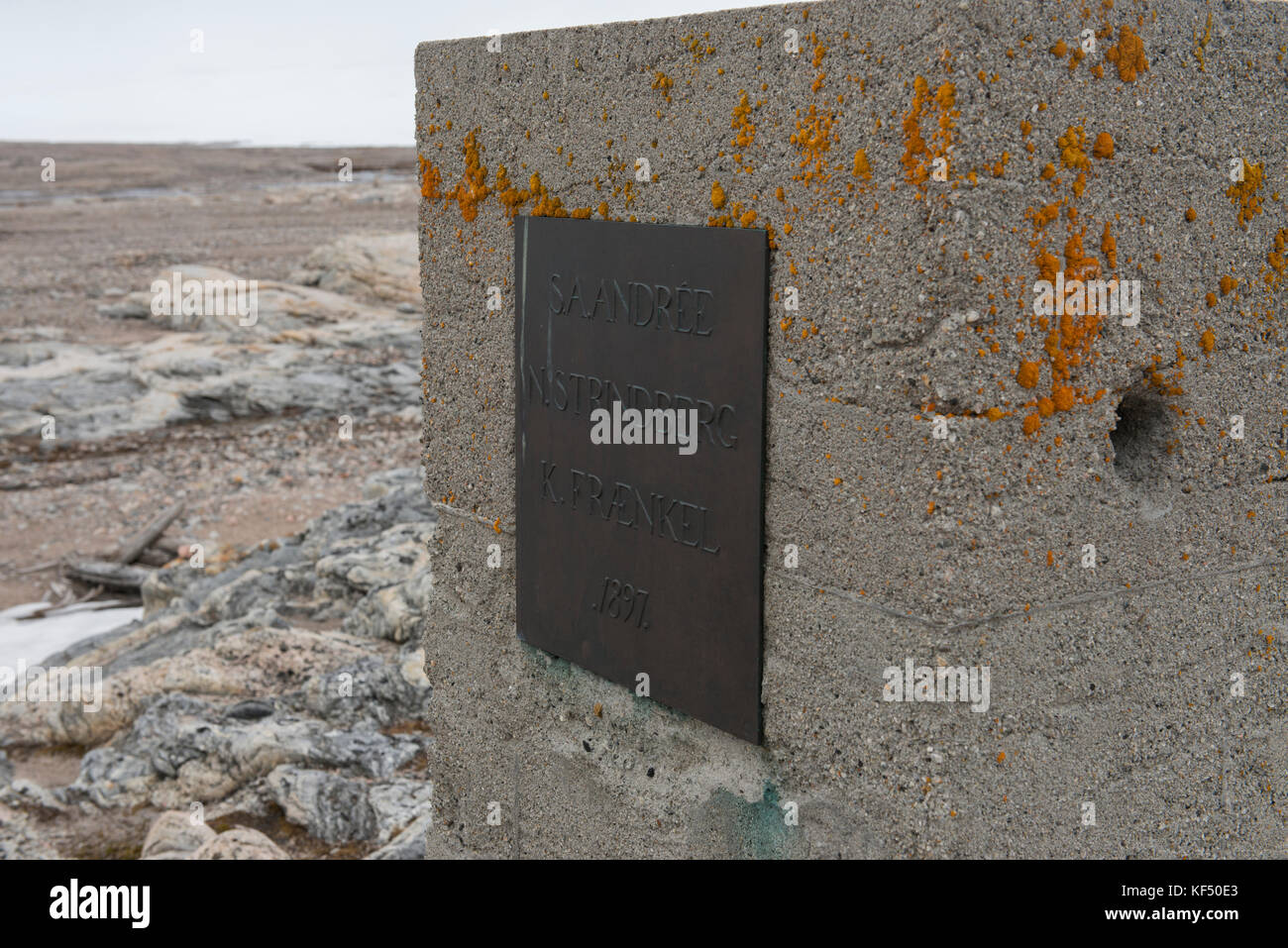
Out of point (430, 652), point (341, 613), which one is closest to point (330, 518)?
point (341, 613)

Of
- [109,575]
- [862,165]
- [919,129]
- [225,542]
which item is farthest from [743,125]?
[225,542]

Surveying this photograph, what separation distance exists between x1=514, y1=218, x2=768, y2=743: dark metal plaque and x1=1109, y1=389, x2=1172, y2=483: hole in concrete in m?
0.78

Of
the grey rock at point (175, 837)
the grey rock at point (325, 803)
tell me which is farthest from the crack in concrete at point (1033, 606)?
the grey rock at point (175, 837)

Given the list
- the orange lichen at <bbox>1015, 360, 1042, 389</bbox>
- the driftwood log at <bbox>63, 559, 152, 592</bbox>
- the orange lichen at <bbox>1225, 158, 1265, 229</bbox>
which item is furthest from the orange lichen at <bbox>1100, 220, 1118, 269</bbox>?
the driftwood log at <bbox>63, 559, 152, 592</bbox>

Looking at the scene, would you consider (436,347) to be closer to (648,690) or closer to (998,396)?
(648,690)

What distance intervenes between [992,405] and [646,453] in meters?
0.90

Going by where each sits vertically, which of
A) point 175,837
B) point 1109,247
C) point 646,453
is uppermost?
point 1109,247

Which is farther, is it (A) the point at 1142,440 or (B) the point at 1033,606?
(A) the point at 1142,440

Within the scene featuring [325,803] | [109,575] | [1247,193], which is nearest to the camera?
[1247,193]

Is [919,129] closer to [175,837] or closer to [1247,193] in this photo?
[1247,193]

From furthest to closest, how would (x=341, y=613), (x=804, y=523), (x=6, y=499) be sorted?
1. (x=6, y=499)
2. (x=341, y=613)
3. (x=804, y=523)

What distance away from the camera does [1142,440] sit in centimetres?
261

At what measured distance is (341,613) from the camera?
644 cm

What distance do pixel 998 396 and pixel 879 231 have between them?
39cm
